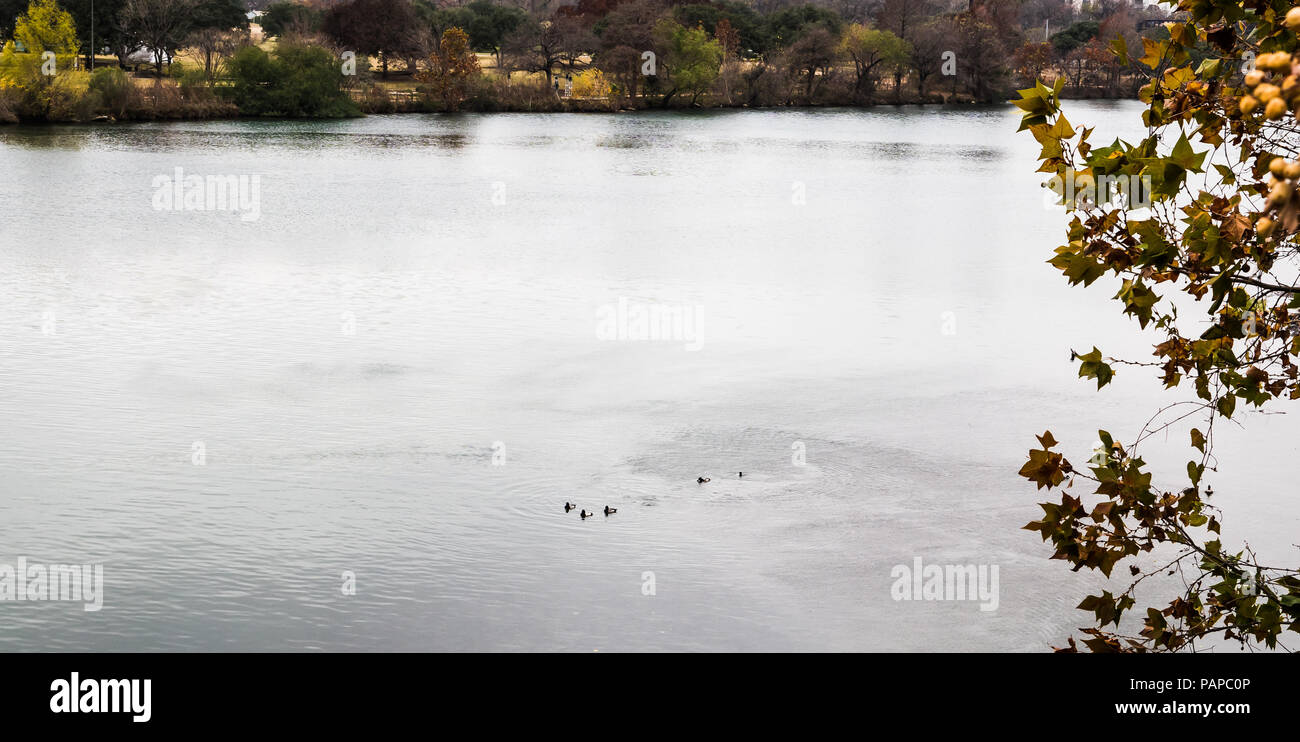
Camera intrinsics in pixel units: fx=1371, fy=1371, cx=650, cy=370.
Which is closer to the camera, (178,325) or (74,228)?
(178,325)

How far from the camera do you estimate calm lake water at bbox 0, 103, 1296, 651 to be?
32.0 ft

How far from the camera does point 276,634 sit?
30.6 ft

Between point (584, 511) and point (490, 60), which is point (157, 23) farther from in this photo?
point (584, 511)

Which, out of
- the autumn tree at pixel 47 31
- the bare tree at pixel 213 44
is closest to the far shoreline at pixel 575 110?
the bare tree at pixel 213 44

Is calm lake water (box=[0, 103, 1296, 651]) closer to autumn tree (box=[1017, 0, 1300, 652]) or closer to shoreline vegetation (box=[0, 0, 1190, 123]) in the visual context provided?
autumn tree (box=[1017, 0, 1300, 652])

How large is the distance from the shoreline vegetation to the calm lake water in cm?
2984

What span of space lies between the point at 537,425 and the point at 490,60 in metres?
79.7

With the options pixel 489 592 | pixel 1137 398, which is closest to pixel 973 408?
pixel 1137 398

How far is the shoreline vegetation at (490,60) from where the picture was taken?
60.6 metres

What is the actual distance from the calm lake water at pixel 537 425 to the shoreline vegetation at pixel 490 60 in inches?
1175

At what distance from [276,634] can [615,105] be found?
66.8m

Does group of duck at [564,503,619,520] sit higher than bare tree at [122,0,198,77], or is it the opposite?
bare tree at [122,0,198,77]

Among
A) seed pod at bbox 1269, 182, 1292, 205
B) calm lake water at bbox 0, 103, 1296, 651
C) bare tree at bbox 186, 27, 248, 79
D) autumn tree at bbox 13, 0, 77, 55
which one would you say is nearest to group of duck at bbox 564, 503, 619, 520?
calm lake water at bbox 0, 103, 1296, 651
